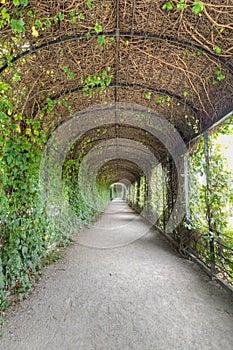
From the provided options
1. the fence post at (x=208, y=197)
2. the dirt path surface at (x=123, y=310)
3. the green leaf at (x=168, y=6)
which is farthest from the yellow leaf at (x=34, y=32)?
the dirt path surface at (x=123, y=310)

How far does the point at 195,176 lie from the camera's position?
382cm

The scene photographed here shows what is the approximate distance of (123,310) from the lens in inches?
90.4

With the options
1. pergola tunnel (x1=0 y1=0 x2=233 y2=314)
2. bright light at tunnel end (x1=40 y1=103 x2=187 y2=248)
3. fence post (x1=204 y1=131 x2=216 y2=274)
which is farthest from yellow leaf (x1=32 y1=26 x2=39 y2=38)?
fence post (x1=204 y1=131 x2=216 y2=274)

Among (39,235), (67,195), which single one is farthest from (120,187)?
(39,235)

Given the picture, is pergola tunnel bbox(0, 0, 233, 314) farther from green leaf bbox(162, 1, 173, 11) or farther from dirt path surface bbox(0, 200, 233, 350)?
dirt path surface bbox(0, 200, 233, 350)

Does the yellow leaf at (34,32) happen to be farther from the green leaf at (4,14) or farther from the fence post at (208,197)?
the fence post at (208,197)

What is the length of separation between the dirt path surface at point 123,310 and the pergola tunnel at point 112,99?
12.2 inches

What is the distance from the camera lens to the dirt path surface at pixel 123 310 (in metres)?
1.81

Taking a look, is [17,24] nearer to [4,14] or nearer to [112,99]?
[4,14]

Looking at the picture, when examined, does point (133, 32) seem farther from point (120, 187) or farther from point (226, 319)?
point (120, 187)

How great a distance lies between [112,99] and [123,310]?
9.94 ft

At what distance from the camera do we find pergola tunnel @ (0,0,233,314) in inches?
76.9

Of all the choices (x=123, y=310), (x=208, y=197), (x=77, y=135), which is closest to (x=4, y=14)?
(x=123, y=310)

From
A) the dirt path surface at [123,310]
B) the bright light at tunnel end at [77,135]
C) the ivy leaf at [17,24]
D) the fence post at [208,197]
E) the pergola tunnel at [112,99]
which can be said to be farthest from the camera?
the bright light at tunnel end at [77,135]
